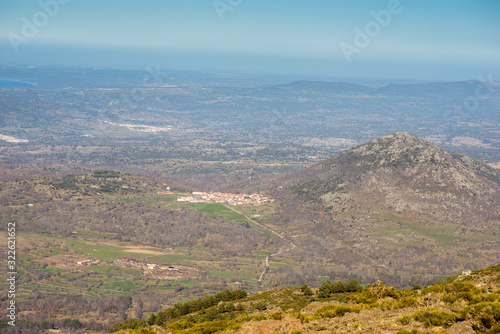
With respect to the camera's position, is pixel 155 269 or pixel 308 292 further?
pixel 155 269

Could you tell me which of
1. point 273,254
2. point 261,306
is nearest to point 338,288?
point 261,306

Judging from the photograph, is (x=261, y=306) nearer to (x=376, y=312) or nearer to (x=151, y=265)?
(x=376, y=312)

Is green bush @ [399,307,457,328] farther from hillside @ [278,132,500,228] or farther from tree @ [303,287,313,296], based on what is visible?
hillside @ [278,132,500,228]

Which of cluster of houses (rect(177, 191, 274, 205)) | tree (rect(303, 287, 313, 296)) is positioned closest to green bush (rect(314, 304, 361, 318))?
tree (rect(303, 287, 313, 296))

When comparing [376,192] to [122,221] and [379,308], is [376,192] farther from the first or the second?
[379,308]

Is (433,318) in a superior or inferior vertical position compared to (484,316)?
inferior

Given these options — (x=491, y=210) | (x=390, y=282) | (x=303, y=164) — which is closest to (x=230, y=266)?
(x=390, y=282)

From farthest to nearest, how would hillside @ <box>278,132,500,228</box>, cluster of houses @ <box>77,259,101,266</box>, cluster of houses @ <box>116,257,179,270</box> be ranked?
hillside @ <box>278,132,500,228</box>, cluster of houses @ <box>116,257,179,270</box>, cluster of houses @ <box>77,259,101,266</box>
